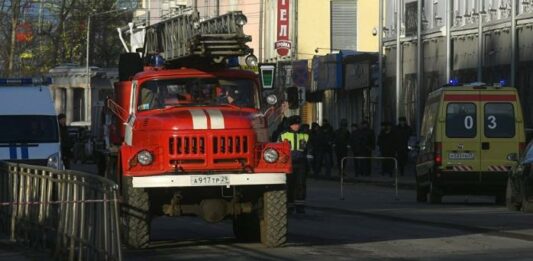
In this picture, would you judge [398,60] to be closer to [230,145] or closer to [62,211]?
[230,145]

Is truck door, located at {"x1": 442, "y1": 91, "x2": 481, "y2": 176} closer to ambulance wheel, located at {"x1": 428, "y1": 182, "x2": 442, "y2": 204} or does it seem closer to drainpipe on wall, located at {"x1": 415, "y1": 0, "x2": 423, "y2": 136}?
ambulance wheel, located at {"x1": 428, "y1": 182, "x2": 442, "y2": 204}

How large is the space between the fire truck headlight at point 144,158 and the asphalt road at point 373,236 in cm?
116

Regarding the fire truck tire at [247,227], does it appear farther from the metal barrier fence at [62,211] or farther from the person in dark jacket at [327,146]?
the person in dark jacket at [327,146]

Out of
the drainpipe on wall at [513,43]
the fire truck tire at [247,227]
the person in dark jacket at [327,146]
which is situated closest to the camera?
the fire truck tire at [247,227]

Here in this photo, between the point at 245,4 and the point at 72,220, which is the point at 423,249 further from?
the point at 245,4

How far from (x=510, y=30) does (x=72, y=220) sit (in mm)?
30461

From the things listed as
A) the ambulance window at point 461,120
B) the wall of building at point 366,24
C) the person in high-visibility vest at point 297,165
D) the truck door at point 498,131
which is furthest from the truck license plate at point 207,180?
the wall of building at point 366,24

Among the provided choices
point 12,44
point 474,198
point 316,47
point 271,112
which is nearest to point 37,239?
point 271,112

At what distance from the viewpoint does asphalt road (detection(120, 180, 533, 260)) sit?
18.0m

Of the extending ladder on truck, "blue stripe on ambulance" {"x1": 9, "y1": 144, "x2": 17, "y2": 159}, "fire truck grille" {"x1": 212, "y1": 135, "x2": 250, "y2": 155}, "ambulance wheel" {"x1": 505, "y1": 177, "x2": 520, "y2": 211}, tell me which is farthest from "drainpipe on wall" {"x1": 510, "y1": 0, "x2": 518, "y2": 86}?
Answer: "fire truck grille" {"x1": 212, "y1": 135, "x2": 250, "y2": 155}

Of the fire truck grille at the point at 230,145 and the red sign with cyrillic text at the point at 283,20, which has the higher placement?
the red sign with cyrillic text at the point at 283,20

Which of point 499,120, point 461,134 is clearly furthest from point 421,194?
point 499,120

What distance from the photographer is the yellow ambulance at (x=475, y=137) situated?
100 ft

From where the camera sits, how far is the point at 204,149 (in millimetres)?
18453
